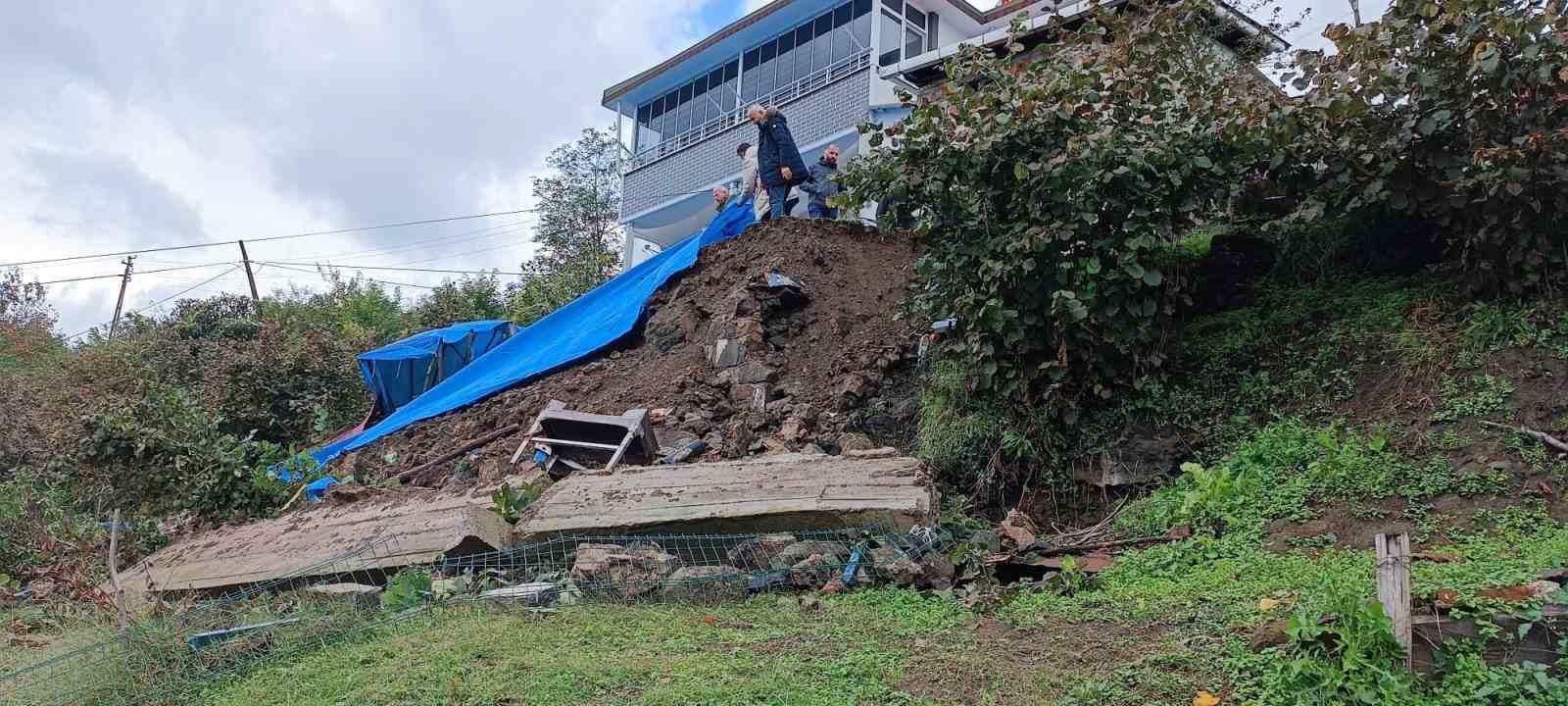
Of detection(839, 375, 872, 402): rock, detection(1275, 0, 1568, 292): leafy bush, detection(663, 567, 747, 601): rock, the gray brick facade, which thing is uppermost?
the gray brick facade

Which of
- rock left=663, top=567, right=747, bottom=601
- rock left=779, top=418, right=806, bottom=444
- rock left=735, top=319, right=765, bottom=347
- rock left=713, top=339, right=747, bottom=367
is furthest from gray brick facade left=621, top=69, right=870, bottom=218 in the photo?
rock left=663, top=567, right=747, bottom=601

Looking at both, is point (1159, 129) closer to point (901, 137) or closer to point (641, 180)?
point (901, 137)

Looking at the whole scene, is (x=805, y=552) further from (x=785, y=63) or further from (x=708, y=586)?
(x=785, y=63)

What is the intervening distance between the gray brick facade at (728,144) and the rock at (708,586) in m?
10.6

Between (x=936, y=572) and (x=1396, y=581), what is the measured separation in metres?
2.40

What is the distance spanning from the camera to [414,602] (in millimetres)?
5676

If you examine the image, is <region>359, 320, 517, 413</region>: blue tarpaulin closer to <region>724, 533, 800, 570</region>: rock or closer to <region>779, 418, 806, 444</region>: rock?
<region>779, 418, 806, 444</region>: rock

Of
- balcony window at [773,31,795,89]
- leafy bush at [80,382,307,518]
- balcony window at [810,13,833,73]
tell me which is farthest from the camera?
balcony window at [773,31,795,89]

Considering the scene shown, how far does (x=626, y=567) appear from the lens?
5.82 meters

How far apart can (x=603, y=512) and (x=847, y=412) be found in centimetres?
282

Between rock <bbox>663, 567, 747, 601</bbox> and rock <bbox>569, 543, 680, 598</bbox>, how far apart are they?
116 millimetres

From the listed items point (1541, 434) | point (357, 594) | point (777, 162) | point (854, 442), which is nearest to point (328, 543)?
point (357, 594)

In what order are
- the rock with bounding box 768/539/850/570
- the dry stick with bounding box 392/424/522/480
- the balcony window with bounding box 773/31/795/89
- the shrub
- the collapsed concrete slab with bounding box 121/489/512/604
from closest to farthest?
1. the rock with bounding box 768/539/850/570
2. the collapsed concrete slab with bounding box 121/489/512/604
3. the shrub
4. the dry stick with bounding box 392/424/522/480
5. the balcony window with bounding box 773/31/795/89

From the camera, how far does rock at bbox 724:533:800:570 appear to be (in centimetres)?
595
